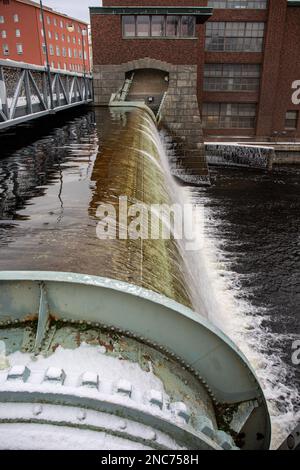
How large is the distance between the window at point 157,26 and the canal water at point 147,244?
976cm

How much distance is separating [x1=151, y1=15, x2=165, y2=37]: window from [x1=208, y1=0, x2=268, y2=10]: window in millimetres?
7788

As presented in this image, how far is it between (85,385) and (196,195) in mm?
14801

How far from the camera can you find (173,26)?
790 inches

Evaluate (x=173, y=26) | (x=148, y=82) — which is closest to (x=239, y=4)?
(x=173, y=26)

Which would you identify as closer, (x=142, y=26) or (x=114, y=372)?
(x=114, y=372)

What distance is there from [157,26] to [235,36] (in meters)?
8.86

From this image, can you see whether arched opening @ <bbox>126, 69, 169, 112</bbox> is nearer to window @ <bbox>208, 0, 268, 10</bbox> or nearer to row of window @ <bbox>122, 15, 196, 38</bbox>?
row of window @ <bbox>122, 15, 196, 38</bbox>

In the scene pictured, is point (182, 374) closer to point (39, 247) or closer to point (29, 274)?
point (29, 274)

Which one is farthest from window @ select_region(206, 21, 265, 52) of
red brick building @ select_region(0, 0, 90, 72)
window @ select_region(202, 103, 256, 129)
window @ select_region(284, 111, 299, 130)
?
red brick building @ select_region(0, 0, 90, 72)

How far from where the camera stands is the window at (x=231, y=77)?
1055 inches

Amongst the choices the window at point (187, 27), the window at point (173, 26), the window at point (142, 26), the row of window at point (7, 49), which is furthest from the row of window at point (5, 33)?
the window at point (187, 27)

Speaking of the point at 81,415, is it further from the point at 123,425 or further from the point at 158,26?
the point at 158,26

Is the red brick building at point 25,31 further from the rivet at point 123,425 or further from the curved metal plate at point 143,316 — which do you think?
the rivet at point 123,425

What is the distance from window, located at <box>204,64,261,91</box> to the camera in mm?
26797
